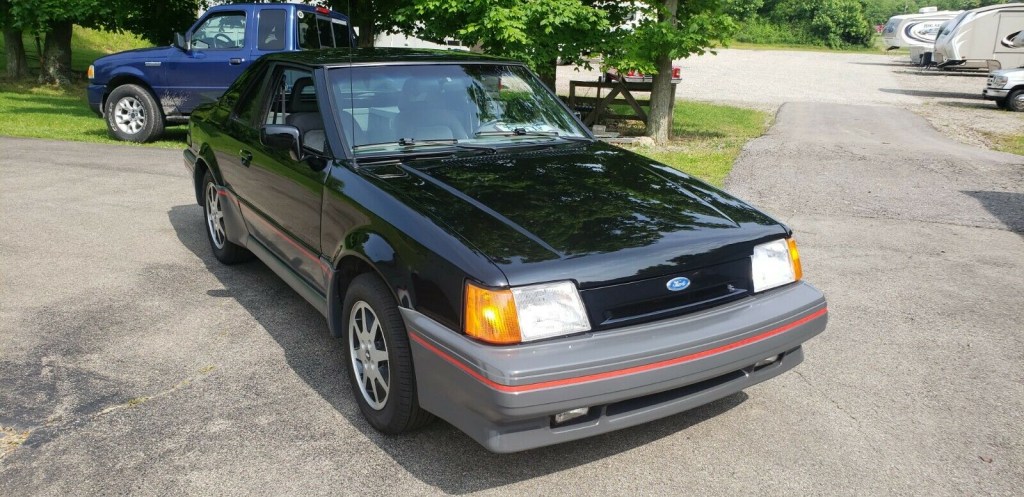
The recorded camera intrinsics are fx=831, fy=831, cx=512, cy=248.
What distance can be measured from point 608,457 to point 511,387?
32.8 inches

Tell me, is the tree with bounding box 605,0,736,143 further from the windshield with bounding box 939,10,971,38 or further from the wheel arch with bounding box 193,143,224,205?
the windshield with bounding box 939,10,971,38

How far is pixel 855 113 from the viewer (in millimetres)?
20359

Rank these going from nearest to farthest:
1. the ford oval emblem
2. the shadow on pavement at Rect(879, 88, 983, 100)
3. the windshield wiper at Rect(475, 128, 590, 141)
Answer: the ford oval emblem, the windshield wiper at Rect(475, 128, 590, 141), the shadow on pavement at Rect(879, 88, 983, 100)

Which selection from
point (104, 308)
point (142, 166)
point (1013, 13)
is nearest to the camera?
point (104, 308)

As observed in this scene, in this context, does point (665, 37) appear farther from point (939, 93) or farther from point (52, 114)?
point (939, 93)

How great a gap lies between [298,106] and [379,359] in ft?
6.30

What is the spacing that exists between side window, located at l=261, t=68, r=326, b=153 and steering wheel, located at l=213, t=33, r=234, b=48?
24.9 ft

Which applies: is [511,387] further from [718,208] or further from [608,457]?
[718,208]

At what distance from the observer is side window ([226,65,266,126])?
5.20 meters

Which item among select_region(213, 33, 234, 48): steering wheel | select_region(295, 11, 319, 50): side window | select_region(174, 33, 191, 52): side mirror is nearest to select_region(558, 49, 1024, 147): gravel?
select_region(295, 11, 319, 50): side window

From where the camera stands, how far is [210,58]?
11898mm

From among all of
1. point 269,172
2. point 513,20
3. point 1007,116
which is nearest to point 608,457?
point 269,172

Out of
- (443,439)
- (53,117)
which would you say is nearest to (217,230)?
(443,439)

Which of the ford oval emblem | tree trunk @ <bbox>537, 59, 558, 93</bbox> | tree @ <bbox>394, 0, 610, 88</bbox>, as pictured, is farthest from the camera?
tree trunk @ <bbox>537, 59, 558, 93</bbox>
